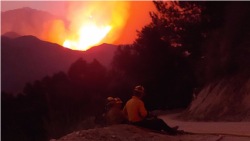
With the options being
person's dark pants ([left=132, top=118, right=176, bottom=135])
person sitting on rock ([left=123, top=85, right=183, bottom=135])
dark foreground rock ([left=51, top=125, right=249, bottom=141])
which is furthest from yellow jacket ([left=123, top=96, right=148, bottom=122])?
dark foreground rock ([left=51, top=125, right=249, bottom=141])

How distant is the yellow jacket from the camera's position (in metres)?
7.54

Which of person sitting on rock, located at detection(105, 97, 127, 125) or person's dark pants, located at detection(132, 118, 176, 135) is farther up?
person sitting on rock, located at detection(105, 97, 127, 125)

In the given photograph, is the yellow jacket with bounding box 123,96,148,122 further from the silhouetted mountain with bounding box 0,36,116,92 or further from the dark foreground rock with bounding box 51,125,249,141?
the silhouetted mountain with bounding box 0,36,116,92

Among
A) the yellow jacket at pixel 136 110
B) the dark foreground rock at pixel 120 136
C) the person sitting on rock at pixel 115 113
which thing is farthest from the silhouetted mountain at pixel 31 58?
the dark foreground rock at pixel 120 136

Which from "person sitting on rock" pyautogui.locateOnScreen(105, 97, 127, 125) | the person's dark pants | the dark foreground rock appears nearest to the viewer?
the dark foreground rock

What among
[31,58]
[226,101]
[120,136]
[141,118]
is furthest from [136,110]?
[31,58]

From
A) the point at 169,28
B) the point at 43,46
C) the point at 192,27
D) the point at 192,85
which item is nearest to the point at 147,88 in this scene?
the point at 192,85

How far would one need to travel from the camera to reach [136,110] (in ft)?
25.0

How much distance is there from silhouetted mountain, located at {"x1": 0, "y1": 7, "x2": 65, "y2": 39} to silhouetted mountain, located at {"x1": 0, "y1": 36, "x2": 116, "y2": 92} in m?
3.47

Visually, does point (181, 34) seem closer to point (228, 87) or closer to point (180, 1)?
point (180, 1)

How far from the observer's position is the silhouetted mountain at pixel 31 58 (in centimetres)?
5447

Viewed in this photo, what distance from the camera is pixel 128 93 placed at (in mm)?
35969

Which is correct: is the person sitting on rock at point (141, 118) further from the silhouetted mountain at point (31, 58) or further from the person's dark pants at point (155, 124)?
the silhouetted mountain at point (31, 58)

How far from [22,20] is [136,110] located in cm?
6378
